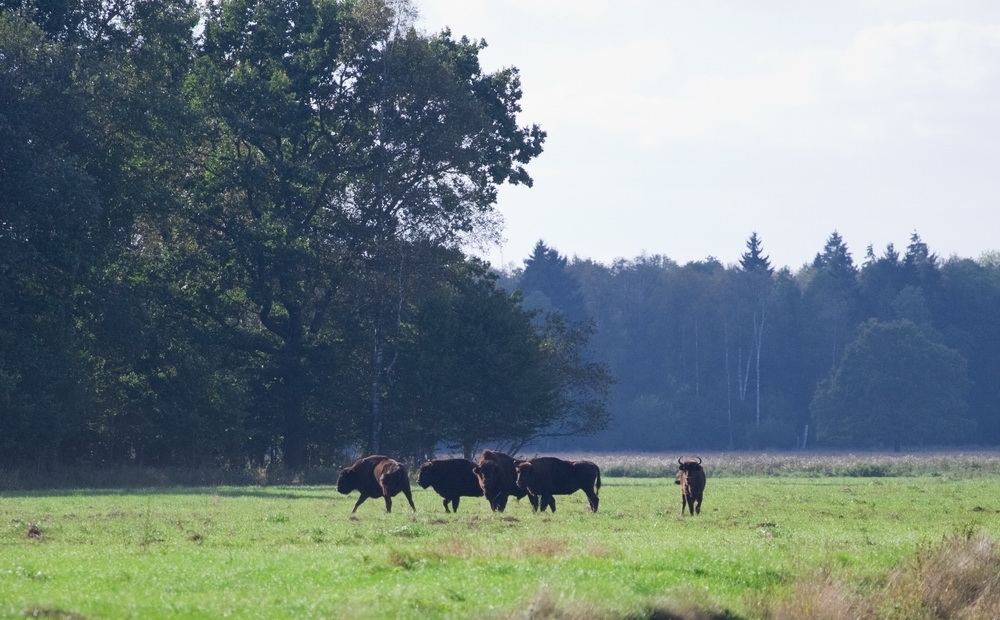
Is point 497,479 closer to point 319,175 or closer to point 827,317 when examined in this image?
point 319,175

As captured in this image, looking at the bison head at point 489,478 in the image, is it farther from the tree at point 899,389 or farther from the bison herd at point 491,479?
the tree at point 899,389

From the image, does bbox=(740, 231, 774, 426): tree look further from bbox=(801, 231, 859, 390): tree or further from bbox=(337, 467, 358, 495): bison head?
bbox=(337, 467, 358, 495): bison head

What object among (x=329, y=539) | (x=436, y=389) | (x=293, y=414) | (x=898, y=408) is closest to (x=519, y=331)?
(x=436, y=389)

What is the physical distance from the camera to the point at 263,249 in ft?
175

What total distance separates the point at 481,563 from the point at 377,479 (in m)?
14.3

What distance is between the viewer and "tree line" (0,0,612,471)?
146 ft

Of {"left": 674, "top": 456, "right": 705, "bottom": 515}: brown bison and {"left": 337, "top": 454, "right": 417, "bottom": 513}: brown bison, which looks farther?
{"left": 337, "top": 454, "right": 417, "bottom": 513}: brown bison

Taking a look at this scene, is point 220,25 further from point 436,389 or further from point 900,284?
point 900,284

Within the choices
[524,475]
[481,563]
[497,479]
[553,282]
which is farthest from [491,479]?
[553,282]

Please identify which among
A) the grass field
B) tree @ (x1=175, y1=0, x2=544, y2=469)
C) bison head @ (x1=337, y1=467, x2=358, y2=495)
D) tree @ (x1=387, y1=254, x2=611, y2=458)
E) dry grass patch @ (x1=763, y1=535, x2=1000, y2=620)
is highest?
tree @ (x1=175, y1=0, x2=544, y2=469)

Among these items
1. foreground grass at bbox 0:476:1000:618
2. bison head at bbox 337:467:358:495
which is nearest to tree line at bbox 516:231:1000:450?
bison head at bbox 337:467:358:495

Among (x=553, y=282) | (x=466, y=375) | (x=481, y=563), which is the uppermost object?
(x=553, y=282)

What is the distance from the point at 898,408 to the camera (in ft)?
404

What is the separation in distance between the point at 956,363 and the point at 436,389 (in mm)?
78824
